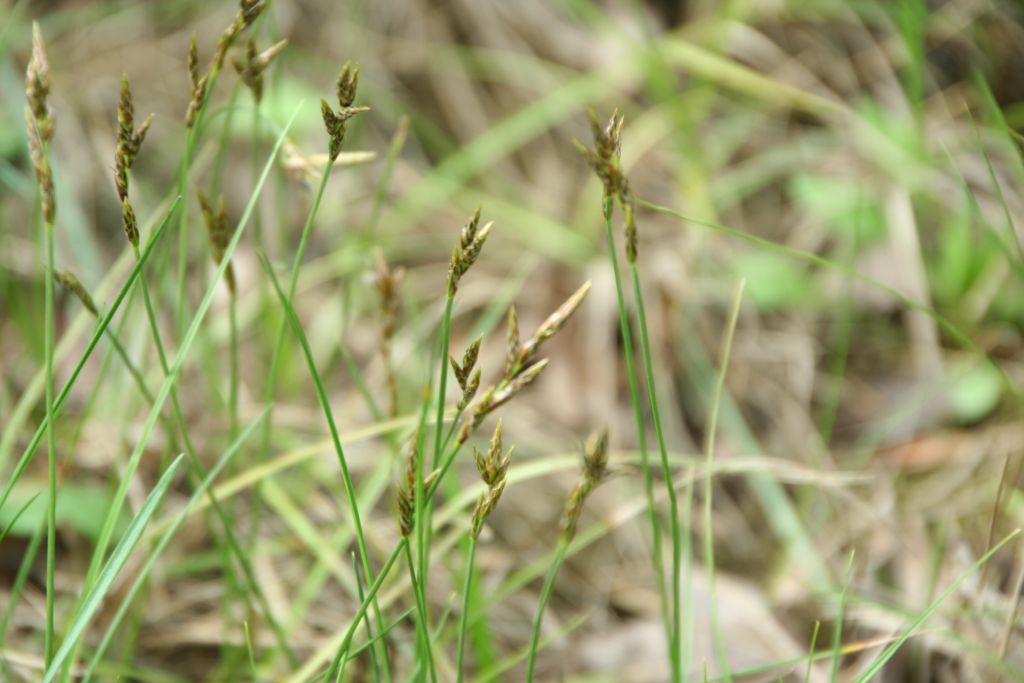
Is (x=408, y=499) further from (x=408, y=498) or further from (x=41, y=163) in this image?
(x=41, y=163)

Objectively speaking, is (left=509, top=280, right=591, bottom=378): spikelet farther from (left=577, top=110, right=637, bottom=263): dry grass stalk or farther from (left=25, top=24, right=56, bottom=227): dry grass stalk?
(left=25, top=24, right=56, bottom=227): dry grass stalk

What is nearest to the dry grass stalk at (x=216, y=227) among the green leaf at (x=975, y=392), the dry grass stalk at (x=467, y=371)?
the dry grass stalk at (x=467, y=371)

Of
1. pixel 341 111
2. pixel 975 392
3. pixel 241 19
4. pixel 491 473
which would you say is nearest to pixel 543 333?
pixel 491 473

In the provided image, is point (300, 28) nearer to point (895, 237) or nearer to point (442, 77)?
point (442, 77)

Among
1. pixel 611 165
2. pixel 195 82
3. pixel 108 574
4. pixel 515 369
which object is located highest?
pixel 195 82

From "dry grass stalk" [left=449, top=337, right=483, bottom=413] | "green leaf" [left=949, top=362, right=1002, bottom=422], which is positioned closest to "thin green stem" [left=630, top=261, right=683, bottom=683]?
"dry grass stalk" [left=449, top=337, right=483, bottom=413]
